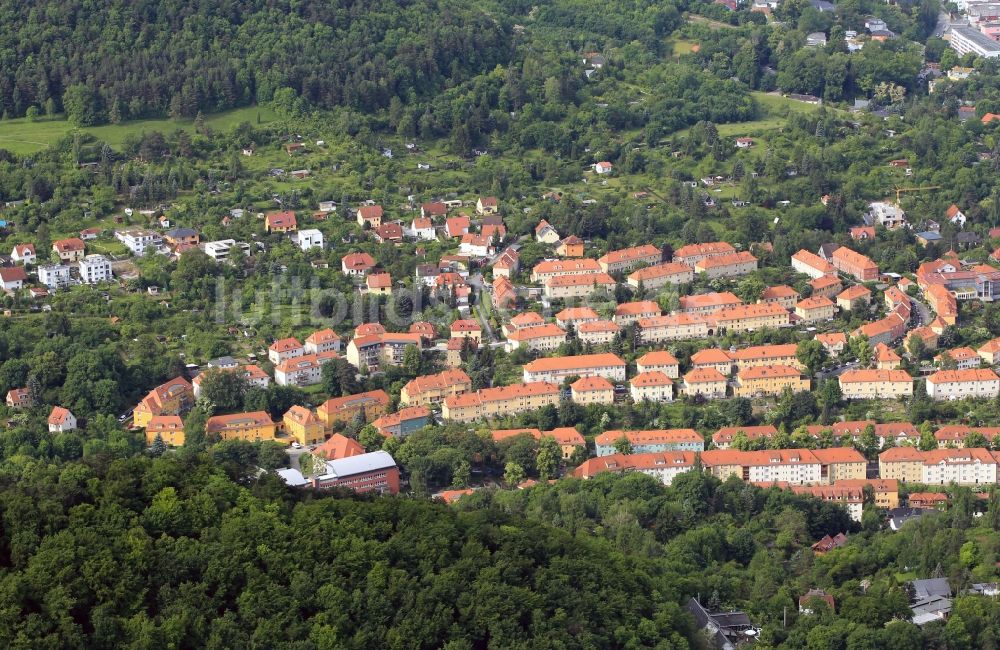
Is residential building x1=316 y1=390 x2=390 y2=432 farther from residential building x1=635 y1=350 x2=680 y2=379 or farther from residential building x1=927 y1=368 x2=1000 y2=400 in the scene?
residential building x1=927 y1=368 x2=1000 y2=400

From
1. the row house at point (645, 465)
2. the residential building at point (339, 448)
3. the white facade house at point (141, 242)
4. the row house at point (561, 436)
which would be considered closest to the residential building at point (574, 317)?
the row house at point (561, 436)

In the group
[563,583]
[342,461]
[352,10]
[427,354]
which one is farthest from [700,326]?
[352,10]

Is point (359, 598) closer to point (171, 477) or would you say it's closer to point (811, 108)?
point (171, 477)

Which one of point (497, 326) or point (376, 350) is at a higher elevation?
point (376, 350)

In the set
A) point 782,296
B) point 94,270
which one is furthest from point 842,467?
point 94,270

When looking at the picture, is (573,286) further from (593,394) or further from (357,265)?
(593,394)

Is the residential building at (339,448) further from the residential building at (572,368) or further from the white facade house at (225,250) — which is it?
the white facade house at (225,250)

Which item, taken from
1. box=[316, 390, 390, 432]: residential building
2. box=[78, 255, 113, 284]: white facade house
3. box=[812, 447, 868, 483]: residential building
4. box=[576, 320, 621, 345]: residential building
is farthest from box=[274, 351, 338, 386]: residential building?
box=[812, 447, 868, 483]: residential building

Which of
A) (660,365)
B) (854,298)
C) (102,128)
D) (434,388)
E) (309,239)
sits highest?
(854,298)
